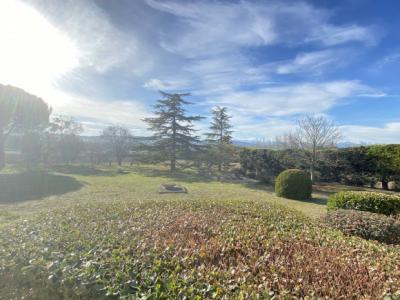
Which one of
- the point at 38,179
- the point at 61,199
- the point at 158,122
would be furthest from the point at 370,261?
the point at 158,122

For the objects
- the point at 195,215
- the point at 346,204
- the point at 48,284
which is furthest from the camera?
the point at 346,204

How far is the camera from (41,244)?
11.2ft

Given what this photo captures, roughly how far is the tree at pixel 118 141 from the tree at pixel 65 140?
3.20 m

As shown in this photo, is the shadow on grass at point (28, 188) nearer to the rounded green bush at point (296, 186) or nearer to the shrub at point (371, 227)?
the rounded green bush at point (296, 186)

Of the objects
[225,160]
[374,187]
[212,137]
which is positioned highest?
[212,137]

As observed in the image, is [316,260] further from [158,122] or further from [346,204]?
[158,122]

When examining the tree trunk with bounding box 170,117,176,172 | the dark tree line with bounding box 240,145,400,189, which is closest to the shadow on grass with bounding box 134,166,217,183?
the tree trunk with bounding box 170,117,176,172

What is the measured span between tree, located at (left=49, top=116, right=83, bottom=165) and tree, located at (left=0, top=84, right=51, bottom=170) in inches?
116

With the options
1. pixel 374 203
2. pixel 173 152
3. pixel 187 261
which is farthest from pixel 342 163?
pixel 187 261

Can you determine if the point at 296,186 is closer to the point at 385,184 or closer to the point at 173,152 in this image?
the point at 385,184

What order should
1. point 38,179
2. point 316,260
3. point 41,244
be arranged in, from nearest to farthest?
point 316,260, point 41,244, point 38,179

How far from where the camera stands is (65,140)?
23188 mm

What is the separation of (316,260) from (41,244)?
12.4 feet

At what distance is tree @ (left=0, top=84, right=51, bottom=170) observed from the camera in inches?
663
